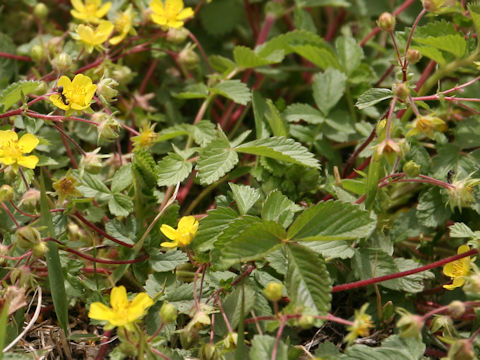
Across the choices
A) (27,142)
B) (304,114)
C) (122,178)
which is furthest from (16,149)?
(304,114)

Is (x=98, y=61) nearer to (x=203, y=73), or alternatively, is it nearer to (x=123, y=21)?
(x=123, y=21)

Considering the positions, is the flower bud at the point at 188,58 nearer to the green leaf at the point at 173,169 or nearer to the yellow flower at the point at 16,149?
the green leaf at the point at 173,169

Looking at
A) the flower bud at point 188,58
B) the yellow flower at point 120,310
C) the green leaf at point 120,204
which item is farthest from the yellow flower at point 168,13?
the yellow flower at point 120,310

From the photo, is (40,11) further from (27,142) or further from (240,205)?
(240,205)

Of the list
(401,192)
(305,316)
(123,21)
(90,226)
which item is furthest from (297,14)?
(305,316)

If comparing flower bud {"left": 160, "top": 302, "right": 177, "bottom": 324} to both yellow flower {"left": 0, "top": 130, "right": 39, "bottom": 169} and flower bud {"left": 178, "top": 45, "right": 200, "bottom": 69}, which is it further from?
flower bud {"left": 178, "top": 45, "right": 200, "bottom": 69}

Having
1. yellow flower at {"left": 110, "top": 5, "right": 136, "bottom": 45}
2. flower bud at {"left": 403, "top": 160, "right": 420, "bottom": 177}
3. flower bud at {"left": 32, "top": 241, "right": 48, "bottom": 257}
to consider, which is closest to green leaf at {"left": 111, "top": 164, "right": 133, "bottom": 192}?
flower bud at {"left": 32, "top": 241, "right": 48, "bottom": 257}
